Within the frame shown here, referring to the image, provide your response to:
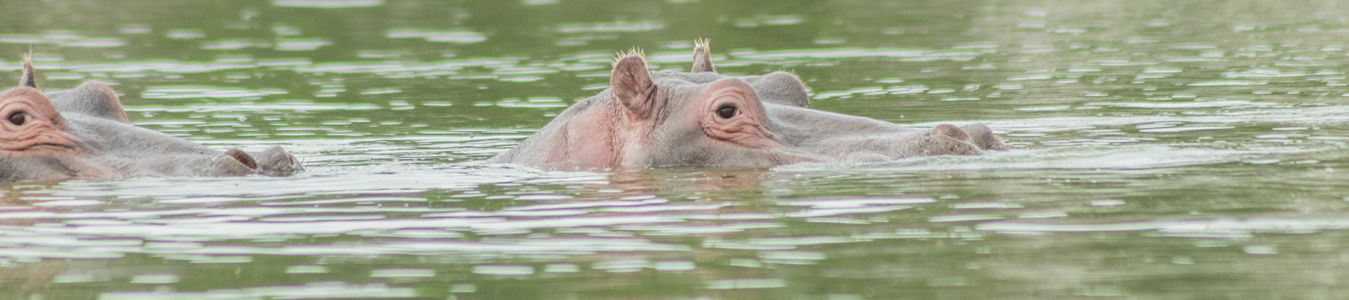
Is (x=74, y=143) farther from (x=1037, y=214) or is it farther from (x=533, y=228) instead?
(x=1037, y=214)

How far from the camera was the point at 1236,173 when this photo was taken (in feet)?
31.1

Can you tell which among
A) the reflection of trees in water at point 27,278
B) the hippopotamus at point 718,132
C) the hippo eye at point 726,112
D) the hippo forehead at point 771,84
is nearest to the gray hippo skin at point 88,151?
the hippopotamus at point 718,132

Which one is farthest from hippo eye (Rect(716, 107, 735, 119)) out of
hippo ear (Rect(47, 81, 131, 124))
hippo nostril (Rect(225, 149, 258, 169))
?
hippo ear (Rect(47, 81, 131, 124))

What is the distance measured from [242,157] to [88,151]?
2.79ft

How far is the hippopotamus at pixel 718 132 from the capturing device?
33.9ft

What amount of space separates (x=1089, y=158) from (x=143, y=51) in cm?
1743

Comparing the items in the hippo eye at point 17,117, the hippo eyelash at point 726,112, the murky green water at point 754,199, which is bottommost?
the murky green water at point 754,199

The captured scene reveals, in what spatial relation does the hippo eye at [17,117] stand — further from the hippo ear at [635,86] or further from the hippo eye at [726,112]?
the hippo eye at [726,112]

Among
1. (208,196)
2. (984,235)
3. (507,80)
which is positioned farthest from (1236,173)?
(507,80)

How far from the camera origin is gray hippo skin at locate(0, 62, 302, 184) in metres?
9.94

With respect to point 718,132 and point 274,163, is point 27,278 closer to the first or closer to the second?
point 274,163

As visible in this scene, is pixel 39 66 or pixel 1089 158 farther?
pixel 39 66

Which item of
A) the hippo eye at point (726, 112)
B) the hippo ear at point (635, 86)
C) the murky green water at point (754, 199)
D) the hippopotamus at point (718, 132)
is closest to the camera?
the murky green water at point (754, 199)

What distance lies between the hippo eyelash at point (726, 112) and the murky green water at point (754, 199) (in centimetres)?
40
